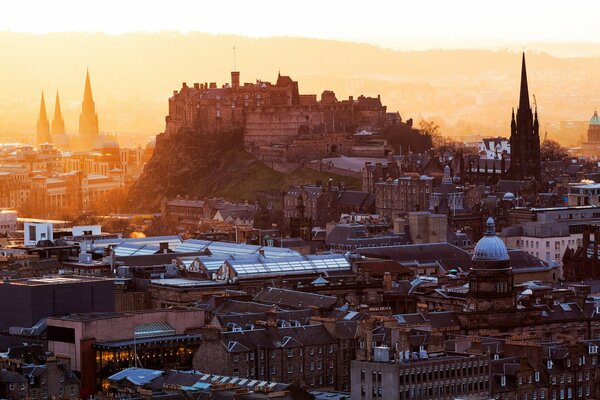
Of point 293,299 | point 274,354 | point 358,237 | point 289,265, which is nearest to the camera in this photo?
point 274,354

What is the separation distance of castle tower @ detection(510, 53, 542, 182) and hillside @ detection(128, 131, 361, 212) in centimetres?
1546

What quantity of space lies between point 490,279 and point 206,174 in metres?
93.5

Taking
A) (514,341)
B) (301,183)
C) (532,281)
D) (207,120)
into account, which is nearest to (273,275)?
(532,281)

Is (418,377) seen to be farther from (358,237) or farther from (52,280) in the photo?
(358,237)

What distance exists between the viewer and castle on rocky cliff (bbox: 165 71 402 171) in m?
182

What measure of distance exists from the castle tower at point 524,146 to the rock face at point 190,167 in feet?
89.7

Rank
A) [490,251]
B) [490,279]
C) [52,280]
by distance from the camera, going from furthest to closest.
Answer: [52,280] < [490,279] < [490,251]

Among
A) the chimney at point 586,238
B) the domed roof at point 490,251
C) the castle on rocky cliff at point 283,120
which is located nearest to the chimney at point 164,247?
the chimney at point 586,238

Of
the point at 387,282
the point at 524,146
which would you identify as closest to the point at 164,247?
the point at 387,282

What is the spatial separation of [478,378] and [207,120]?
374 feet

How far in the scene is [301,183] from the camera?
173 metres

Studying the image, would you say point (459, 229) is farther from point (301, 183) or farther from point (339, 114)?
point (339, 114)

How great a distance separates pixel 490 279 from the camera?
9662 cm

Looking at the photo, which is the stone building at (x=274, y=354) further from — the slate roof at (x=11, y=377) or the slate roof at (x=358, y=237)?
the slate roof at (x=358, y=237)
